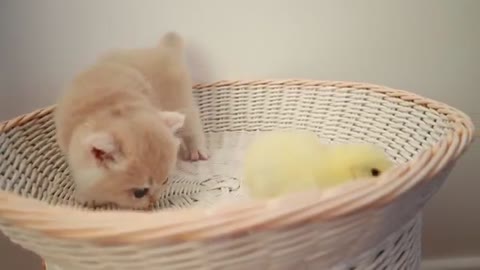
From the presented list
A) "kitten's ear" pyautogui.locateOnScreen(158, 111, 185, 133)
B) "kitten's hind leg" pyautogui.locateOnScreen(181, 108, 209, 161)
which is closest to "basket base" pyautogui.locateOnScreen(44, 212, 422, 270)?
"kitten's ear" pyautogui.locateOnScreen(158, 111, 185, 133)

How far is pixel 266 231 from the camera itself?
46cm

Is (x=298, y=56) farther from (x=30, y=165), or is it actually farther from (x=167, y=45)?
(x=30, y=165)

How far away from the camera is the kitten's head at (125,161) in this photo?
79 cm

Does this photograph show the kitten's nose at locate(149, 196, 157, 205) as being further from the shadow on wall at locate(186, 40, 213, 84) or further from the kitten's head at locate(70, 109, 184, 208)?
the shadow on wall at locate(186, 40, 213, 84)

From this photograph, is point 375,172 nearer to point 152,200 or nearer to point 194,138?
point 152,200

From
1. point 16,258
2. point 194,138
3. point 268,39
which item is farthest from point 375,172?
point 16,258

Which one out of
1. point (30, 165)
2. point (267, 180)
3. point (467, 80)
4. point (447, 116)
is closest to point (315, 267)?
point (267, 180)

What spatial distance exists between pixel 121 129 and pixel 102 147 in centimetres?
6

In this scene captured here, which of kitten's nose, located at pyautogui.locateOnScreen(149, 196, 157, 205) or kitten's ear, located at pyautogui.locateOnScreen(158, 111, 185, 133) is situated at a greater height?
kitten's ear, located at pyautogui.locateOnScreen(158, 111, 185, 133)

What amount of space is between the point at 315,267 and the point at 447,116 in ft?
1.27

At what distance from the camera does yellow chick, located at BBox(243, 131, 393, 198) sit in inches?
24.9

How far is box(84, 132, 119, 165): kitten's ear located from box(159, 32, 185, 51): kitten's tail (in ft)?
1.15

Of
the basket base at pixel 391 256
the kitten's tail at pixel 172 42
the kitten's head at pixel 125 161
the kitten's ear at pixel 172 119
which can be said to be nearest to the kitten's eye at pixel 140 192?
the kitten's head at pixel 125 161

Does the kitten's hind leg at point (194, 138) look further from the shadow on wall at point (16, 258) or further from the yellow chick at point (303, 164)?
the shadow on wall at point (16, 258)
